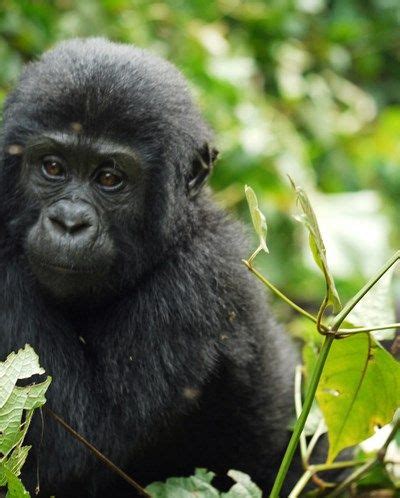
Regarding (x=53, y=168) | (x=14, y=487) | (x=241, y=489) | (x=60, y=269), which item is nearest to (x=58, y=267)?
(x=60, y=269)

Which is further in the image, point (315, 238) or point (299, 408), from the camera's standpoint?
point (299, 408)

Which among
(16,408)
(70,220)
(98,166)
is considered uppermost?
(98,166)

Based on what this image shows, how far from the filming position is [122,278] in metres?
3.70

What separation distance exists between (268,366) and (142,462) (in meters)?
0.70

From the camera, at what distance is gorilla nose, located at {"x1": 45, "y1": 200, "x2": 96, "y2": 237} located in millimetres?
3451

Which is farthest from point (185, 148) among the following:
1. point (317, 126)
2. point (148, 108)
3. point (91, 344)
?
point (317, 126)

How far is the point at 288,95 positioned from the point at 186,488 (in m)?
5.32

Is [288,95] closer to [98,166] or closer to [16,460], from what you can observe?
[98,166]

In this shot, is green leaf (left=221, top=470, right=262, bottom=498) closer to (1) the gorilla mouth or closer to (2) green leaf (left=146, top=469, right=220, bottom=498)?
(2) green leaf (left=146, top=469, right=220, bottom=498)

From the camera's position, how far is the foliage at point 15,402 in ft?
9.45

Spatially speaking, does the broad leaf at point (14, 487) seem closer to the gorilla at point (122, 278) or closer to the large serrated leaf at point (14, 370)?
the large serrated leaf at point (14, 370)

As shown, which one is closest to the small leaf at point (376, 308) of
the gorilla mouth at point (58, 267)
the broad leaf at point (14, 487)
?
the gorilla mouth at point (58, 267)

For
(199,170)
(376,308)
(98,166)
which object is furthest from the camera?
(199,170)

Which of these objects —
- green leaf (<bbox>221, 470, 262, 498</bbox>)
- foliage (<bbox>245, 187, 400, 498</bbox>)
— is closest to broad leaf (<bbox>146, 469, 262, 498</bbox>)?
green leaf (<bbox>221, 470, 262, 498</bbox>)
